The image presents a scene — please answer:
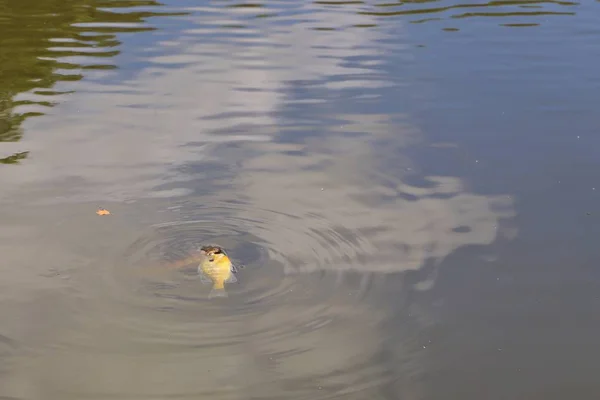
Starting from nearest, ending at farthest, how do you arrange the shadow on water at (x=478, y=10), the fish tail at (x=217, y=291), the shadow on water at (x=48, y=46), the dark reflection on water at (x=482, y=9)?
the fish tail at (x=217, y=291) → the shadow on water at (x=48, y=46) → the shadow on water at (x=478, y=10) → the dark reflection on water at (x=482, y=9)

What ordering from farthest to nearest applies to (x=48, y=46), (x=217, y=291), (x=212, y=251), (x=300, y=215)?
(x=48, y=46), (x=300, y=215), (x=212, y=251), (x=217, y=291)

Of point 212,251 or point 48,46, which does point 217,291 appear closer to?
point 212,251

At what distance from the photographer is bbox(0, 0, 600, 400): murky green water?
14.1ft

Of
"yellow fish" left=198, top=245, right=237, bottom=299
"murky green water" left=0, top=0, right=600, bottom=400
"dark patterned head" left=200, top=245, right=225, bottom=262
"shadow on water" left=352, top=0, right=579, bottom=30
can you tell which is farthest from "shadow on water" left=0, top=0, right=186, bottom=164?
"shadow on water" left=352, top=0, right=579, bottom=30

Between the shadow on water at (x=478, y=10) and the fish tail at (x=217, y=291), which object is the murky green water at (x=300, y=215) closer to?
the fish tail at (x=217, y=291)

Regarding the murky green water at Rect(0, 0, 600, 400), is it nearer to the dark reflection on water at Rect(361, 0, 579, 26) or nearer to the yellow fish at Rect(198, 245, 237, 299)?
the yellow fish at Rect(198, 245, 237, 299)

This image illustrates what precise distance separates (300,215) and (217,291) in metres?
1.14

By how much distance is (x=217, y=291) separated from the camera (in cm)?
475

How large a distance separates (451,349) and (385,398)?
0.58 m

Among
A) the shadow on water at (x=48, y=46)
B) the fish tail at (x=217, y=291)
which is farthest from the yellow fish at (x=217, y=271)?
the shadow on water at (x=48, y=46)

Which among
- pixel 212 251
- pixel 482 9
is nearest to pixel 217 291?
pixel 212 251

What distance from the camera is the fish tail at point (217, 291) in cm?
472

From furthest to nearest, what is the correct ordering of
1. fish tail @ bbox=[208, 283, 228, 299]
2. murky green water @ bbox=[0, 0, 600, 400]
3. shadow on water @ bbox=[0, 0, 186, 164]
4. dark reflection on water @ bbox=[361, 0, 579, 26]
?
dark reflection on water @ bbox=[361, 0, 579, 26], shadow on water @ bbox=[0, 0, 186, 164], fish tail @ bbox=[208, 283, 228, 299], murky green water @ bbox=[0, 0, 600, 400]

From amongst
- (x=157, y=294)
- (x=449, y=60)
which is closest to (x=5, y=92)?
(x=157, y=294)
